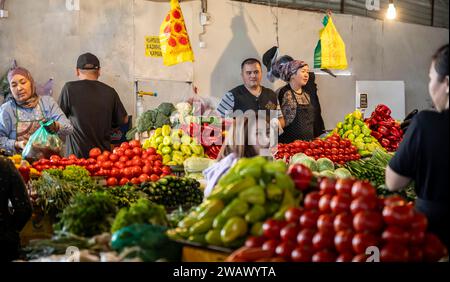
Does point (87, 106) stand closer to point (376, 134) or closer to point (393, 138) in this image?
point (376, 134)

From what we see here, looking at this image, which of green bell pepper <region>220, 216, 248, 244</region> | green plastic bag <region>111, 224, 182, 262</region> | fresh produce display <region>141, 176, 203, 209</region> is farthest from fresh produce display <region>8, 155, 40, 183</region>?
green bell pepper <region>220, 216, 248, 244</region>

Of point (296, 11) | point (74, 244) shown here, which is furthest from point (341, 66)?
point (74, 244)

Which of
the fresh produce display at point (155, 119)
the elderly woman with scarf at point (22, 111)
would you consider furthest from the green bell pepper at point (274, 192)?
the fresh produce display at point (155, 119)

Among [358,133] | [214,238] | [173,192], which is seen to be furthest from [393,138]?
[214,238]

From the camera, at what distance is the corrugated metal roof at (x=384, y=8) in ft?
40.1

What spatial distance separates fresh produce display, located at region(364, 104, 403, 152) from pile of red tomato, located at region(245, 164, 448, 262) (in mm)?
6492

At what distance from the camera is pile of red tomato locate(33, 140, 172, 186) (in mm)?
7320

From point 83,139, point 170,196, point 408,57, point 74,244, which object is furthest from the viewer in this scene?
point 408,57

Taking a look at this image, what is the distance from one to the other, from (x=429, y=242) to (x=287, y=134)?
7.15 meters

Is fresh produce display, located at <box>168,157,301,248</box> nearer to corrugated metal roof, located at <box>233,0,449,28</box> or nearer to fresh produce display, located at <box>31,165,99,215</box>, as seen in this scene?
fresh produce display, located at <box>31,165,99,215</box>

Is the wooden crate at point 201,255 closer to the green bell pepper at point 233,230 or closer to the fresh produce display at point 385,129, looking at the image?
the green bell pepper at point 233,230

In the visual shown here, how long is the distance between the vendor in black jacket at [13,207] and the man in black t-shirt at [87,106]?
3849mm
